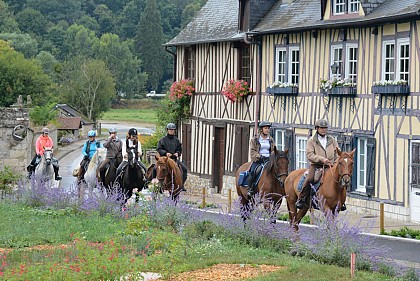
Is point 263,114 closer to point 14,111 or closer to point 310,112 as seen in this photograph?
point 310,112

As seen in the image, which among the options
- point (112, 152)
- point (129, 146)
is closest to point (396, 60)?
point (129, 146)

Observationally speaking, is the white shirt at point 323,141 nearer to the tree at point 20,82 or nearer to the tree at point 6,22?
the tree at point 20,82

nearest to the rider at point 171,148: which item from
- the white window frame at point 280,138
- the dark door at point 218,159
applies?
the white window frame at point 280,138

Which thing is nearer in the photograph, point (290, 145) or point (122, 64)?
point (290, 145)

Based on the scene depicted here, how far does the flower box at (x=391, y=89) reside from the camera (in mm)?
26531

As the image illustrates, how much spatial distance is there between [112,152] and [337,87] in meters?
8.51

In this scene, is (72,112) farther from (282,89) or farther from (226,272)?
(226,272)

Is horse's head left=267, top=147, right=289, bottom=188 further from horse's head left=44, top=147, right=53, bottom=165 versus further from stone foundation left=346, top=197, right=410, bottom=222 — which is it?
horse's head left=44, top=147, right=53, bottom=165

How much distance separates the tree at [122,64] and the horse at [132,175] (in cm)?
10348

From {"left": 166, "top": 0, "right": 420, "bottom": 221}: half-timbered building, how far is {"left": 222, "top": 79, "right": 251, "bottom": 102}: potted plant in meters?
0.30

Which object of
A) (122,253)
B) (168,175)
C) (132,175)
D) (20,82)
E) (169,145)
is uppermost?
(20,82)

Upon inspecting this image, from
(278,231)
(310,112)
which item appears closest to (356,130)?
(310,112)

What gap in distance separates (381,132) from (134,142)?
26.4 feet

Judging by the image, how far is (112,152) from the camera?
24.4m
